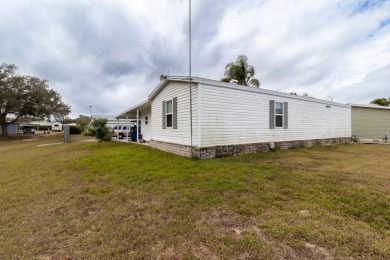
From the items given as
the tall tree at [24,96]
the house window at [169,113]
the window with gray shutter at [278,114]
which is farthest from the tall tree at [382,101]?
the tall tree at [24,96]

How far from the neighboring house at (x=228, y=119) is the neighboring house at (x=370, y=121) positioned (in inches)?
225

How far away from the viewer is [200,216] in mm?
2736

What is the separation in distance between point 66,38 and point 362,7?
17.4m

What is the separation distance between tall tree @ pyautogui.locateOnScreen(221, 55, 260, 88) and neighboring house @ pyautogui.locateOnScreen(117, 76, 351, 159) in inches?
357

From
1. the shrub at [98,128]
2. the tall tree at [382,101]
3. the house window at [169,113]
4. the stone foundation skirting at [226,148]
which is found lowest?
the stone foundation skirting at [226,148]

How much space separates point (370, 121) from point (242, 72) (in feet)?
39.3

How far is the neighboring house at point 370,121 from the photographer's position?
14955mm

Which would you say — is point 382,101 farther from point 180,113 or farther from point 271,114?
point 180,113

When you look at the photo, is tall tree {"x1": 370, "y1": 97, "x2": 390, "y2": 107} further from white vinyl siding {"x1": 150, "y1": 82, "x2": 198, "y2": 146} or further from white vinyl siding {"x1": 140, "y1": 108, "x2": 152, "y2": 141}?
white vinyl siding {"x1": 150, "y1": 82, "x2": 198, "y2": 146}

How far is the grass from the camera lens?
79.6 inches

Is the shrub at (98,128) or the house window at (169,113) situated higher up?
the house window at (169,113)

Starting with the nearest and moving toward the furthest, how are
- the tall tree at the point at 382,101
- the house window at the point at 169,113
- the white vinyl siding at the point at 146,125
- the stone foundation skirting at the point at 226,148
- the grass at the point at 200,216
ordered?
the grass at the point at 200,216 < the stone foundation skirting at the point at 226,148 < the house window at the point at 169,113 < the white vinyl siding at the point at 146,125 < the tall tree at the point at 382,101

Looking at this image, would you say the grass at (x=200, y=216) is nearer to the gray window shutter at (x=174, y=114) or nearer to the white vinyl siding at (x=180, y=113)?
the white vinyl siding at (x=180, y=113)

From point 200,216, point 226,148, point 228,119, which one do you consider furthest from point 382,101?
point 200,216
